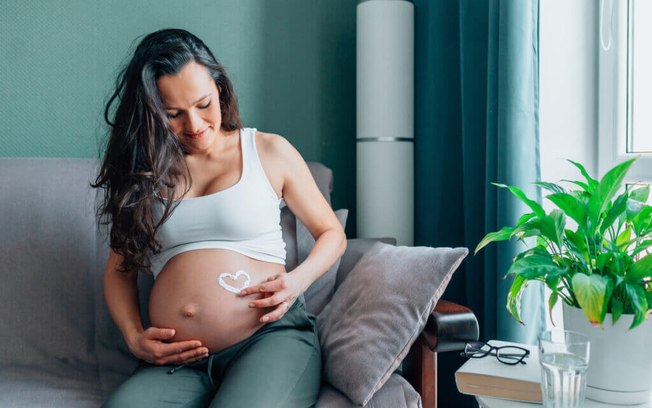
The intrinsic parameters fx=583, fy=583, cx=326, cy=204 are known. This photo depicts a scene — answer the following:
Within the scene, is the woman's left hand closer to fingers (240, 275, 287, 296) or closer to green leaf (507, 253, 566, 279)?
fingers (240, 275, 287, 296)

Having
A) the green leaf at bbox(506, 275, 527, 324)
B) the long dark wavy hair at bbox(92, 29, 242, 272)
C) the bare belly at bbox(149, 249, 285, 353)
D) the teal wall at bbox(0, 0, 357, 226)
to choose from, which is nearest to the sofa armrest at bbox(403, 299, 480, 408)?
the green leaf at bbox(506, 275, 527, 324)

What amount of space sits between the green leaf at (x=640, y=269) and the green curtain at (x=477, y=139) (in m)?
0.54

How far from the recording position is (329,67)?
2.29 metres

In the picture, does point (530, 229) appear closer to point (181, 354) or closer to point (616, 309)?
point (616, 309)

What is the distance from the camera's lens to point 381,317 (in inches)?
51.2

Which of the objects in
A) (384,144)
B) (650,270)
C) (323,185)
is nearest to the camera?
(650,270)

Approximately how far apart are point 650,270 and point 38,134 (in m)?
1.80

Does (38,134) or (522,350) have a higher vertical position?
(38,134)

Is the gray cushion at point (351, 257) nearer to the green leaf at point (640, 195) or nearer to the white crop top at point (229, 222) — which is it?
the white crop top at point (229, 222)

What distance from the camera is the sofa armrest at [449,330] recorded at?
124cm

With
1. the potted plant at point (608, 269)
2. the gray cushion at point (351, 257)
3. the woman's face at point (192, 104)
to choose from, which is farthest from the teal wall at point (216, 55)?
the potted plant at point (608, 269)

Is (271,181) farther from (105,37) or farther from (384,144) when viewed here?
(105,37)

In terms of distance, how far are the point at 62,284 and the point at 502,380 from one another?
118 cm

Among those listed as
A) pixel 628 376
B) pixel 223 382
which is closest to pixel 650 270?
pixel 628 376
